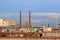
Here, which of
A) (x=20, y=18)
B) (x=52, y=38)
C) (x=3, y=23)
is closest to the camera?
(x=52, y=38)

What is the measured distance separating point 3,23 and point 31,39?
58622 mm

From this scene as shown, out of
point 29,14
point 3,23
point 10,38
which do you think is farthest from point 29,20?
point 10,38

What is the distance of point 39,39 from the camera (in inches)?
951

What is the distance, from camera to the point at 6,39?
80.8ft

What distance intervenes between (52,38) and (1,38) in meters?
6.87

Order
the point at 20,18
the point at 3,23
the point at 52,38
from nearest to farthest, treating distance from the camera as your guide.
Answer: the point at 52,38, the point at 20,18, the point at 3,23

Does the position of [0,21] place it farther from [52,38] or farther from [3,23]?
[52,38]

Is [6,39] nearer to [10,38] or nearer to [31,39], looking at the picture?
[10,38]

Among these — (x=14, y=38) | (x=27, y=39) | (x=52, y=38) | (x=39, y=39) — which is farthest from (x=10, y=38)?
(x=52, y=38)

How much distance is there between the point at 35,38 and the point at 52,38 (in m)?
2.27

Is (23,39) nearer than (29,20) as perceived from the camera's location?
Yes

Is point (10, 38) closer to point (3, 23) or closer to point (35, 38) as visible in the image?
point (35, 38)

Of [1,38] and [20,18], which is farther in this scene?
[20,18]

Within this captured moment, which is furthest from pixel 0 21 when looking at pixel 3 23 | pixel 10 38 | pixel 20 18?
pixel 10 38
